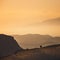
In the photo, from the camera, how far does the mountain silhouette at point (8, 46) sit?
1.30 metres

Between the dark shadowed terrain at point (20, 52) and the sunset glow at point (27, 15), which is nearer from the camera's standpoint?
the dark shadowed terrain at point (20, 52)

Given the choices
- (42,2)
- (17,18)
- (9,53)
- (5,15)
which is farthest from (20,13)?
(9,53)

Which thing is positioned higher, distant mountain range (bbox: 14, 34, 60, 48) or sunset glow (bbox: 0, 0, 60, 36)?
sunset glow (bbox: 0, 0, 60, 36)

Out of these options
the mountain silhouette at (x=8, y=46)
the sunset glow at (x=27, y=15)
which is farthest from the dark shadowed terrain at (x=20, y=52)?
the sunset glow at (x=27, y=15)

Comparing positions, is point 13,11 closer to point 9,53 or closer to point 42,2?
point 42,2

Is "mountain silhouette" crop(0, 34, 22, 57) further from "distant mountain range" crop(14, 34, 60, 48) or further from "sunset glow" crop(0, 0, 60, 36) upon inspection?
"sunset glow" crop(0, 0, 60, 36)

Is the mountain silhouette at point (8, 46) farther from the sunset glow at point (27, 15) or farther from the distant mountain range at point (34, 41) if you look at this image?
the sunset glow at point (27, 15)

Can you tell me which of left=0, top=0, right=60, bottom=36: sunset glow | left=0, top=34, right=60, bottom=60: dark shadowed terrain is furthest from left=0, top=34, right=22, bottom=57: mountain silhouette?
left=0, top=0, right=60, bottom=36: sunset glow

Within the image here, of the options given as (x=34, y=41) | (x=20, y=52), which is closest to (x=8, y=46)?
(x=20, y=52)

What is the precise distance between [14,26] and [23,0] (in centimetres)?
34

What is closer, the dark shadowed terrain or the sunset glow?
the dark shadowed terrain

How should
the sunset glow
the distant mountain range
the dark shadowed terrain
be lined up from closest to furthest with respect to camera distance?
1. the dark shadowed terrain
2. the distant mountain range
3. the sunset glow

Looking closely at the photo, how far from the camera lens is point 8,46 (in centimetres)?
136

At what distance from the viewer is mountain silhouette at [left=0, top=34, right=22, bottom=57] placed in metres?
1.30
